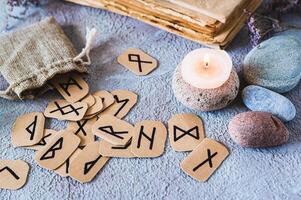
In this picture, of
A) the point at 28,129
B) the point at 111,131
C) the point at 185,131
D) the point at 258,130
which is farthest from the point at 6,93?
the point at 258,130

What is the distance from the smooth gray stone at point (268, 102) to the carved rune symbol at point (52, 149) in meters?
0.30

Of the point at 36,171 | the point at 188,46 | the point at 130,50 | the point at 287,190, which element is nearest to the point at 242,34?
the point at 188,46

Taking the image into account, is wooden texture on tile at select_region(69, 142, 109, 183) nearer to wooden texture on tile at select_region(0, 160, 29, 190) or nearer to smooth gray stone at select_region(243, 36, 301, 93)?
wooden texture on tile at select_region(0, 160, 29, 190)

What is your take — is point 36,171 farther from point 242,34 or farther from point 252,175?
point 242,34

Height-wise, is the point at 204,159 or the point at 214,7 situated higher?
the point at 214,7

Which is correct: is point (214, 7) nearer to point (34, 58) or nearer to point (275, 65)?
point (275, 65)

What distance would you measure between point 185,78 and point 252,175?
0.18 metres

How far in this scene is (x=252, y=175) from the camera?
69 cm

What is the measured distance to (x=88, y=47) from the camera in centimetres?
84

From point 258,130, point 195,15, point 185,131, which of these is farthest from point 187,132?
point 195,15

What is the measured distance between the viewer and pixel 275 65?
2.52 feet

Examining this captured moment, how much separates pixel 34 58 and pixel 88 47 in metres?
0.10

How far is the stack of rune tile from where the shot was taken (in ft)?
2.64

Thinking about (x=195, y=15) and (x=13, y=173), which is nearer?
(x=13, y=173)
